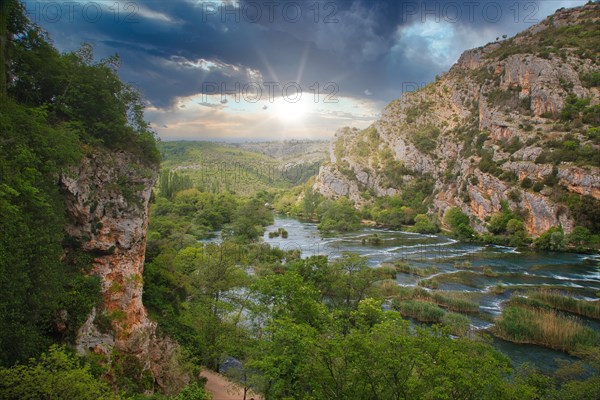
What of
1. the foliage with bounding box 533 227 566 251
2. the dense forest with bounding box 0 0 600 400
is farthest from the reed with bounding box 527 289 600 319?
the foliage with bounding box 533 227 566 251

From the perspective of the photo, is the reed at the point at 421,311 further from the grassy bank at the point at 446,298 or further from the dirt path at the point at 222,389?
the dirt path at the point at 222,389

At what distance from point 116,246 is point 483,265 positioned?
5254 centimetres

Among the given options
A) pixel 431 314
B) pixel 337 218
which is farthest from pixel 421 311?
pixel 337 218

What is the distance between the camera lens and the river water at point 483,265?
103 ft

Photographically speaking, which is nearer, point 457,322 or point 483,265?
point 457,322

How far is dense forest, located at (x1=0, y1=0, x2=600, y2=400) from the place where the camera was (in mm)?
11117

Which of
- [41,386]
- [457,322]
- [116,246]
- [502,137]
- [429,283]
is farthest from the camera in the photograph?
[502,137]

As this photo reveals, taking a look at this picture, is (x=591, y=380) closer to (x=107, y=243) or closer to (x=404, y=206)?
(x=107, y=243)

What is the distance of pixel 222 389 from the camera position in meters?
23.1

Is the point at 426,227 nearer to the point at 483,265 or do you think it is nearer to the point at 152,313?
the point at 483,265

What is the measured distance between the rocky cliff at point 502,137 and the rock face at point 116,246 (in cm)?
7606

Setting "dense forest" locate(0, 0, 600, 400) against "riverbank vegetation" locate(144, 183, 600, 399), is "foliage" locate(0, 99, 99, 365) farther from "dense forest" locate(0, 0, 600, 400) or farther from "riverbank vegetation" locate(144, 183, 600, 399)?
"riverbank vegetation" locate(144, 183, 600, 399)

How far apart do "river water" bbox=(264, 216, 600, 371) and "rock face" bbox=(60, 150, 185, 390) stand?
82.9 feet

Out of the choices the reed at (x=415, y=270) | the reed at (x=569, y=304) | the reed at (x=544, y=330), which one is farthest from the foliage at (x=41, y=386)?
the reed at (x=415, y=270)
